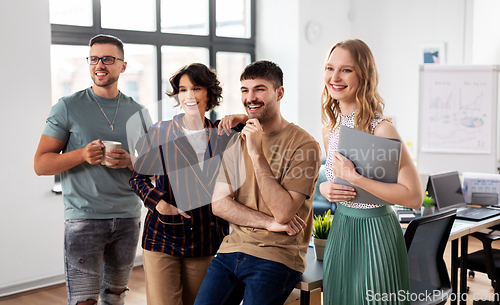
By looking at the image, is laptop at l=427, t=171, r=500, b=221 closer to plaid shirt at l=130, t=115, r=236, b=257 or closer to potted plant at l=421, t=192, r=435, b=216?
potted plant at l=421, t=192, r=435, b=216

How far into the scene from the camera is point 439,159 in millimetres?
4805

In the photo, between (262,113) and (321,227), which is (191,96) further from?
(321,227)

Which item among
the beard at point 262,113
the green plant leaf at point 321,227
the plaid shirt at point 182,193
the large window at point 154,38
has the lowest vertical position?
Answer: the green plant leaf at point 321,227

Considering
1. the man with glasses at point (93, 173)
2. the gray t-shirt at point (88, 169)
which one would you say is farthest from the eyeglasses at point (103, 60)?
the gray t-shirt at point (88, 169)

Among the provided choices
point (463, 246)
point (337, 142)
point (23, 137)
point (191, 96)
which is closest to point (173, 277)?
point (191, 96)

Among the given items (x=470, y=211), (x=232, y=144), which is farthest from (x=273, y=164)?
(x=470, y=211)

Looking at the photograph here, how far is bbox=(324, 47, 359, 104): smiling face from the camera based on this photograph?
1.71 meters

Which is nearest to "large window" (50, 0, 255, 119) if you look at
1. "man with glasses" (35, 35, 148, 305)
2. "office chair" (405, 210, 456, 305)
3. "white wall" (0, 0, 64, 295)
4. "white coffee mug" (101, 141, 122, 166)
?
"white wall" (0, 0, 64, 295)

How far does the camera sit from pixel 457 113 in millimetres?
4719

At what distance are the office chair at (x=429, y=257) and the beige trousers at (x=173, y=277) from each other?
3.10 ft

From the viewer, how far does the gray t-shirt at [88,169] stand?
215 cm

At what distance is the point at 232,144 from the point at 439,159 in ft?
11.6

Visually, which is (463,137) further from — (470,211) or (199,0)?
(199,0)

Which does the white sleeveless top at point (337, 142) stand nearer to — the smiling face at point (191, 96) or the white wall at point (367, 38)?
the smiling face at point (191, 96)
